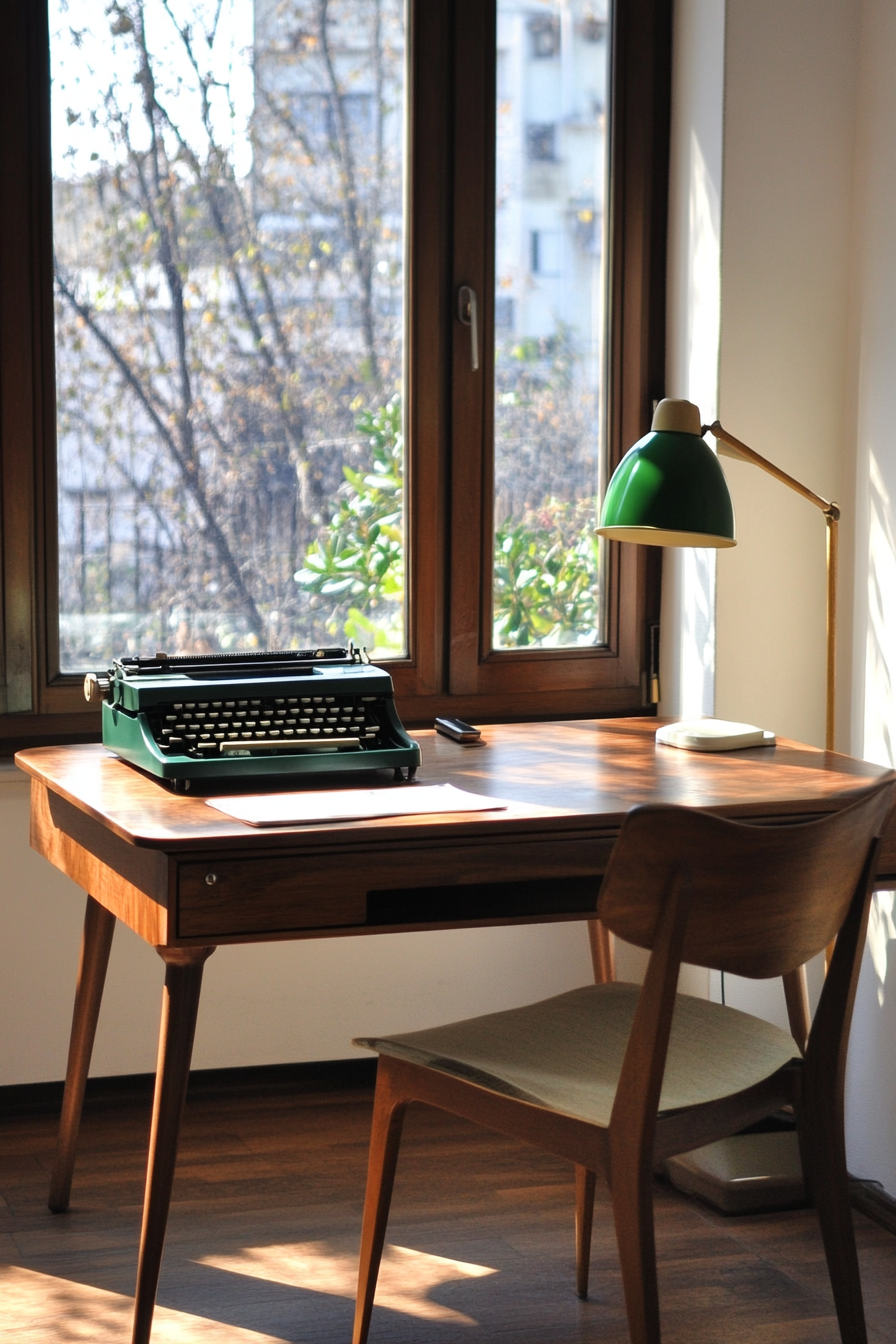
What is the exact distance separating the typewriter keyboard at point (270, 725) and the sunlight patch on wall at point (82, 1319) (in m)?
0.81

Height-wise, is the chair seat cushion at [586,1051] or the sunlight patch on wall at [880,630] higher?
the sunlight patch on wall at [880,630]

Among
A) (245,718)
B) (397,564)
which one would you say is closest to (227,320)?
(397,564)

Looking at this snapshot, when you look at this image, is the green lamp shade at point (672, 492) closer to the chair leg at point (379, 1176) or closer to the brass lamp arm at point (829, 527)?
the brass lamp arm at point (829, 527)

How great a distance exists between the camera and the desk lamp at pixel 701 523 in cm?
243

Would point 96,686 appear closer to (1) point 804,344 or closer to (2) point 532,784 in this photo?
(2) point 532,784

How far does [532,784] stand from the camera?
2.36 metres

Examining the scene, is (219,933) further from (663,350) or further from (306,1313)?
(663,350)

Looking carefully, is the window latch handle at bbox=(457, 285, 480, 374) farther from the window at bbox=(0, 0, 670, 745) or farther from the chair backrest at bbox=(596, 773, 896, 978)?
the chair backrest at bbox=(596, 773, 896, 978)

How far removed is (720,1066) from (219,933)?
644 mm

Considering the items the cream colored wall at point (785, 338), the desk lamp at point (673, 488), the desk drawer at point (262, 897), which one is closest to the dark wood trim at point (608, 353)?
the cream colored wall at point (785, 338)

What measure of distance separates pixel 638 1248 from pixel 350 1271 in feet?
2.70

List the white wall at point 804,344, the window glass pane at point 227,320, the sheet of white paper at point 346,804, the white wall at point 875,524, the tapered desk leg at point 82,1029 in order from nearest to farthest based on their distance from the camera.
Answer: the sheet of white paper at point 346,804 → the tapered desk leg at point 82,1029 → the white wall at point 875,524 → the white wall at point 804,344 → the window glass pane at point 227,320

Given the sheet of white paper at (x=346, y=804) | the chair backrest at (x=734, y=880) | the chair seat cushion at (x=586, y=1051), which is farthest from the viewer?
the sheet of white paper at (x=346, y=804)

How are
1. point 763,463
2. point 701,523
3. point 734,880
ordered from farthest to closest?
point 763,463, point 701,523, point 734,880
